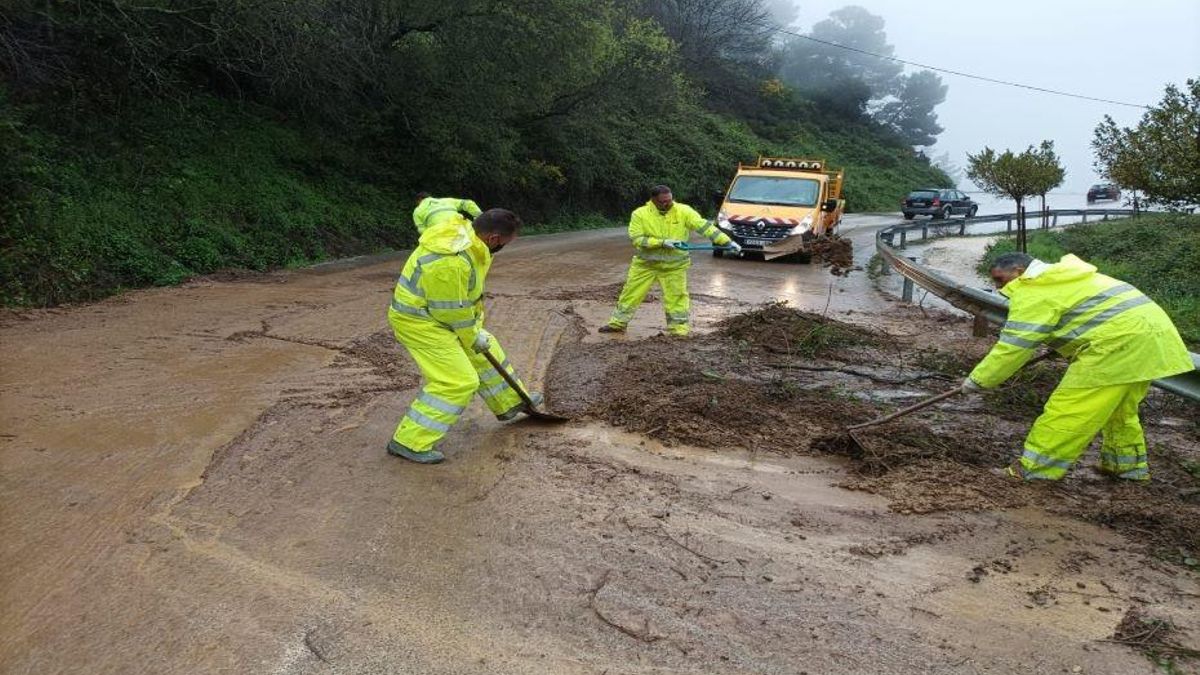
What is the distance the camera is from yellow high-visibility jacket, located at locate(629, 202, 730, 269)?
8898 mm

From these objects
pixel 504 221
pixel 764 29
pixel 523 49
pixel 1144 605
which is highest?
pixel 764 29

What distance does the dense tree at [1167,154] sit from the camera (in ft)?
49.3

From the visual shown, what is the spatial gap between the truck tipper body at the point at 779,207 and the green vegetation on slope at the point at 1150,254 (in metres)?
3.55

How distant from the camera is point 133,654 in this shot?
9.55 feet

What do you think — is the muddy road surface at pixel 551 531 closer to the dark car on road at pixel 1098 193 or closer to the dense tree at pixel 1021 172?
the dense tree at pixel 1021 172

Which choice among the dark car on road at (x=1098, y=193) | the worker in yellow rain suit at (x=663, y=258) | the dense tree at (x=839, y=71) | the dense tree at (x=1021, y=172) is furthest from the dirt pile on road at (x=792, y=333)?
the dense tree at (x=839, y=71)

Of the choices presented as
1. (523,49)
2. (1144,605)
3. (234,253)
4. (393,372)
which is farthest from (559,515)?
(523,49)

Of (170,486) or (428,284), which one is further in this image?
(428,284)

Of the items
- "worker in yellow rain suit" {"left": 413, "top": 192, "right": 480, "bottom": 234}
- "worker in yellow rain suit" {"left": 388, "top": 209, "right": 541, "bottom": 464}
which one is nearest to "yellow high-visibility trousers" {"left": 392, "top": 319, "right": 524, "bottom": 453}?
"worker in yellow rain suit" {"left": 388, "top": 209, "right": 541, "bottom": 464}

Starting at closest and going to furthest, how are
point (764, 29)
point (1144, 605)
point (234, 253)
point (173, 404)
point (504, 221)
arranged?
1. point (1144, 605)
2. point (504, 221)
3. point (173, 404)
4. point (234, 253)
5. point (764, 29)

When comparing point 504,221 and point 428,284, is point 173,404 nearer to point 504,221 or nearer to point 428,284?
point 428,284

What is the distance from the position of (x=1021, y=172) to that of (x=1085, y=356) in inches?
686

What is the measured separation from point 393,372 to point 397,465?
7.16 feet

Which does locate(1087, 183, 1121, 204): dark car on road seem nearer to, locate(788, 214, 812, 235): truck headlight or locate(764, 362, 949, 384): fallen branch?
locate(788, 214, 812, 235): truck headlight
